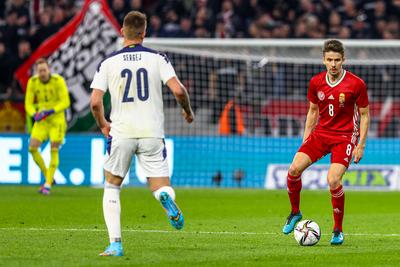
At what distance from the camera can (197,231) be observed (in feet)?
38.4

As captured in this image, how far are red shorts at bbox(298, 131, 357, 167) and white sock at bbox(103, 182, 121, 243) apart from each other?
2.65m

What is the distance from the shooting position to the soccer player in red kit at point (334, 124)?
10.6 metres

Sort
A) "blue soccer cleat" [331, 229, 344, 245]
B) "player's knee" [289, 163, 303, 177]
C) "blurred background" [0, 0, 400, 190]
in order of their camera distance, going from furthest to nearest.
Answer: "blurred background" [0, 0, 400, 190] < "player's knee" [289, 163, 303, 177] < "blue soccer cleat" [331, 229, 344, 245]

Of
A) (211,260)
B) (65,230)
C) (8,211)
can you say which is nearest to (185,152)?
(8,211)

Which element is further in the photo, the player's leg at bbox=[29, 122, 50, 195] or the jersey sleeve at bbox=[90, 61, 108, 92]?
the player's leg at bbox=[29, 122, 50, 195]

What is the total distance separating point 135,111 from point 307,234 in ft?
7.60

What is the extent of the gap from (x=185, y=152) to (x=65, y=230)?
9.50 m

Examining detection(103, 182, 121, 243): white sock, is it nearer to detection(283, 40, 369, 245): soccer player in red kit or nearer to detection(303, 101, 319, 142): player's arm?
detection(283, 40, 369, 245): soccer player in red kit

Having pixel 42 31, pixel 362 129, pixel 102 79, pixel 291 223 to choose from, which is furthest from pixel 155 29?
pixel 102 79

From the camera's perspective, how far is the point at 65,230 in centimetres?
1162

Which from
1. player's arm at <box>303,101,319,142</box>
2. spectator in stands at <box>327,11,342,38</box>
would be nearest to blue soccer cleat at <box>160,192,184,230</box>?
player's arm at <box>303,101,319,142</box>

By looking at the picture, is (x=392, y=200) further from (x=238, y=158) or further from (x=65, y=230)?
(x=65, y=230)

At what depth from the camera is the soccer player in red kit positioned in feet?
34.8

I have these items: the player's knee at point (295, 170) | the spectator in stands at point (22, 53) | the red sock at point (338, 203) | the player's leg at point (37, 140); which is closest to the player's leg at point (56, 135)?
the player's leg at point (37, 140)
